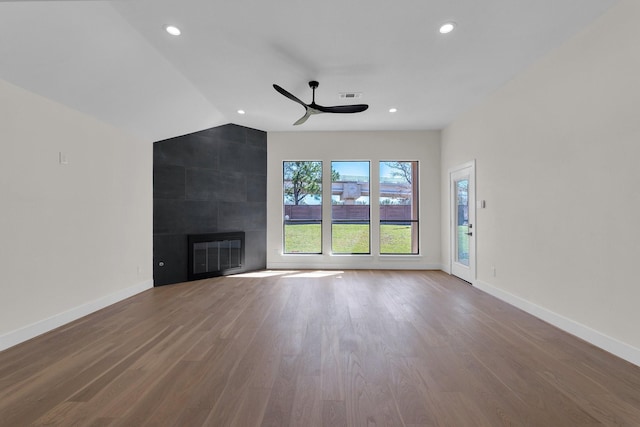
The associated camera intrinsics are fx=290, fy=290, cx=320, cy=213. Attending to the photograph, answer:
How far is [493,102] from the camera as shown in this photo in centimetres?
428

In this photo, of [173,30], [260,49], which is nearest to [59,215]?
[173,30]

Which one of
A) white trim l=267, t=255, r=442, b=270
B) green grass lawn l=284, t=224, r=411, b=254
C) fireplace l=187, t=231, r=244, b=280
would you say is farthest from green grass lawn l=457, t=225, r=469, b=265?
fireplace l=187, t=231, r=244, b=280

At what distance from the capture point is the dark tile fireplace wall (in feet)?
16.2

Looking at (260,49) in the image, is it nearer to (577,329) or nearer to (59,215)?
(59,215)

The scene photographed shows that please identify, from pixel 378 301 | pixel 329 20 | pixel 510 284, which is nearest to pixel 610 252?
pixel 510 284

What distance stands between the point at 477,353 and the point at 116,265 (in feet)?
14.7

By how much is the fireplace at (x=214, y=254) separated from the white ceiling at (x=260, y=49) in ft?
6.68

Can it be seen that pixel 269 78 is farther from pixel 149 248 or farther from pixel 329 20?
pixel 149 248

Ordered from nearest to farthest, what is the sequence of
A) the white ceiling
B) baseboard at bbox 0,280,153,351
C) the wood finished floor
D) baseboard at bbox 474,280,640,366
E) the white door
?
the wood finished floor
baseboard at bbox 474,280,640,366
the white ceiling
baseboard at bbox 0,280,153,351
the white door

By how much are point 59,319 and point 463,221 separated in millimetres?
5936

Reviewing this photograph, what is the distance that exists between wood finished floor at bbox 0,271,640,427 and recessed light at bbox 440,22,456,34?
2979 mm

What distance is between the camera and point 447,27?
2.77m

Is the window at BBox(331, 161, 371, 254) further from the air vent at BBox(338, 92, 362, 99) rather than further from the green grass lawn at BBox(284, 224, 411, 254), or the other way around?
the air vent at BBox(338, 92, 362, 99)

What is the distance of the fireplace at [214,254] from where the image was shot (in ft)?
17.3
